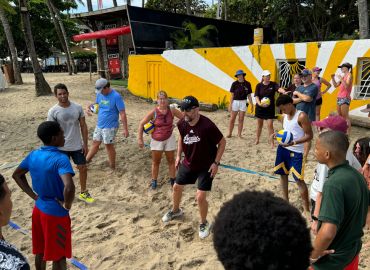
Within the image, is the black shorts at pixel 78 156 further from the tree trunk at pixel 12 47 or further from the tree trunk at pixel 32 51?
the tree trunk at pixel 12 47

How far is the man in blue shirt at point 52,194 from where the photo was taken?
289 centimetres

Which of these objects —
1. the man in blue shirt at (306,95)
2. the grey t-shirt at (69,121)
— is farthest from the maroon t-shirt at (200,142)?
the man in blue shirt at (306,95)

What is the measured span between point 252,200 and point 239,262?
8.4 inches

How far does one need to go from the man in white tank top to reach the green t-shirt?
2.19 m

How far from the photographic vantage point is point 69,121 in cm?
470

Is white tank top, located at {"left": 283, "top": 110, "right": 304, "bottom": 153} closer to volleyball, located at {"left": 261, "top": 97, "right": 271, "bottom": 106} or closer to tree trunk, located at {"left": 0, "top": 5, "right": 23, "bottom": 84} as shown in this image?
volleyball, located at {"left": 261, "top": 97, "right": 271, "bottom": 106}

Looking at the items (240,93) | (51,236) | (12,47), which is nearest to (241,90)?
(240,93)

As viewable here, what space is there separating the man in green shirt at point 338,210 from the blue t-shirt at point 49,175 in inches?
80.8

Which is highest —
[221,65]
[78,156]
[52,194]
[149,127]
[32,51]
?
[32,51]

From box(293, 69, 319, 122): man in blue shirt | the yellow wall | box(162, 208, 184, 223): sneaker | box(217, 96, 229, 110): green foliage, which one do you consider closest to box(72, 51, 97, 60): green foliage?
the yellow wall

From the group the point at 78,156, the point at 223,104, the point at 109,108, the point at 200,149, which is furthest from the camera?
the point at 223,104

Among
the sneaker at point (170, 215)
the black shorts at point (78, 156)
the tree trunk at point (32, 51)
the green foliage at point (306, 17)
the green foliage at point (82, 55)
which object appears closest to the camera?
the sneaker at point (170, 215)

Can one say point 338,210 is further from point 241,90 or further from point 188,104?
point 241,90

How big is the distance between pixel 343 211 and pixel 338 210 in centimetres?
5
